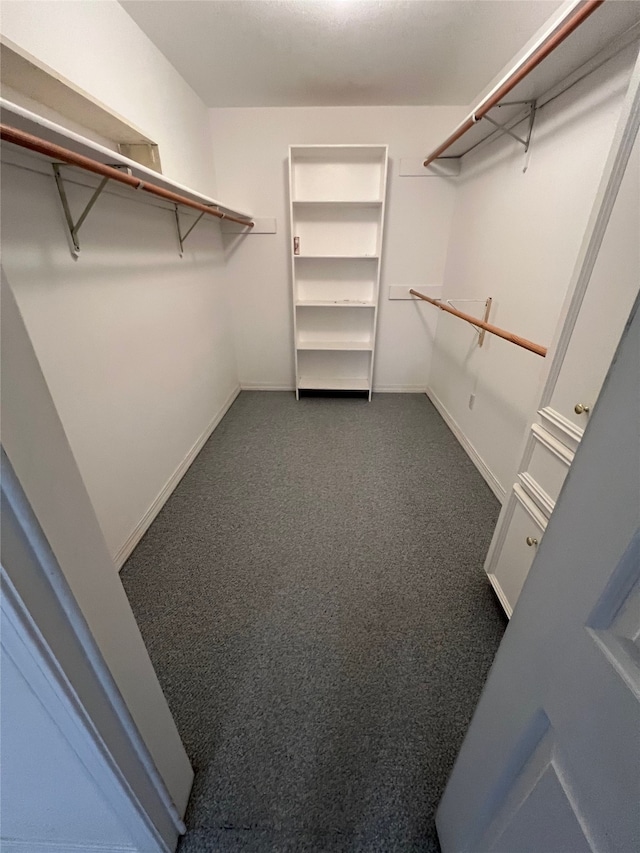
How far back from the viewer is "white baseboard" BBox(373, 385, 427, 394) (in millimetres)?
3633

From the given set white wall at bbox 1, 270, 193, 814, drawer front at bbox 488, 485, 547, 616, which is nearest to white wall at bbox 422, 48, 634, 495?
drawer front at bbox 488, 485, 547, 616

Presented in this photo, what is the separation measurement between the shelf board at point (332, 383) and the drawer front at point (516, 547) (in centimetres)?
224

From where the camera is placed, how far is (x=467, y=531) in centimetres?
184

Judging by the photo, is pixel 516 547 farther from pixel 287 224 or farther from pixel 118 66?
pixel 287 224

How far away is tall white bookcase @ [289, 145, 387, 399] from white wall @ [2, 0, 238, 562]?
86 centimetres

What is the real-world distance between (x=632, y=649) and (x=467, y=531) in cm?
160

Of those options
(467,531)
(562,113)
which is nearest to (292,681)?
(467,531)

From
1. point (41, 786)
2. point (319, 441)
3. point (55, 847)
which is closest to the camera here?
point (41, 786)

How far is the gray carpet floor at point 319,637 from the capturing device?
929 millimetres

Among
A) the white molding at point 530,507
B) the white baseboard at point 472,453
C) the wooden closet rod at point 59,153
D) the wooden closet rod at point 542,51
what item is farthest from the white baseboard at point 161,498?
→ the wooden closet rod at point 542,51

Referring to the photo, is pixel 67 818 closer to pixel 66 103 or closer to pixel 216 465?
pixel 216 465

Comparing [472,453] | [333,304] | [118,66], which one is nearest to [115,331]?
[118,66]

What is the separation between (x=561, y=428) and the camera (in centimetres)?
103

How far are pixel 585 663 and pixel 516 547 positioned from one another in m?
1.01
